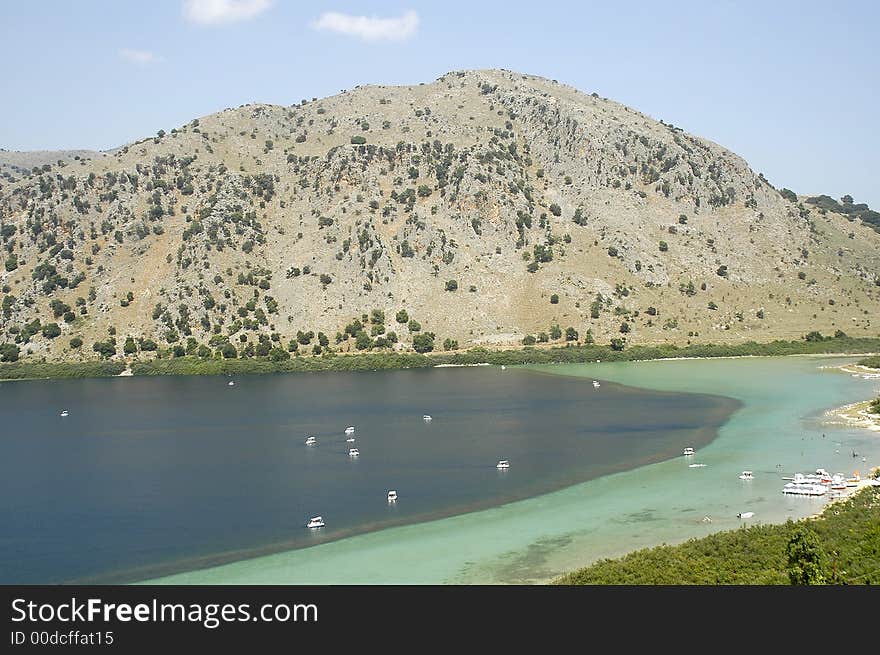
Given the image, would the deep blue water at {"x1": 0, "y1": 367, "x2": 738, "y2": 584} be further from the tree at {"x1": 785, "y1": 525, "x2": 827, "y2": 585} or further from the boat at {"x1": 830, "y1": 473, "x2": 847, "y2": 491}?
the tree at {"x1": 785, "y1": 525, "x2": 827, "y2": 585}

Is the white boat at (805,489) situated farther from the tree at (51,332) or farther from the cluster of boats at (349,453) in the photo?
the tree at (51,332)

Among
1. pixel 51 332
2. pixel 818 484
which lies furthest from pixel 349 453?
pixel 51 332

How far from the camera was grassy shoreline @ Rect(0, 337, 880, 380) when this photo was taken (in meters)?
151

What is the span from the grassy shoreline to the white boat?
301 ft

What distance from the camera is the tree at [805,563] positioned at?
35606mm

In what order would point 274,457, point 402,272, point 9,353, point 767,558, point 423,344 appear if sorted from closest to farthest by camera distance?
1. point 767,558
2. point 274,457
3. point 9,353
4. point 423,344
5. point 402,272

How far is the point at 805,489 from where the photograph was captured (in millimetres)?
59250

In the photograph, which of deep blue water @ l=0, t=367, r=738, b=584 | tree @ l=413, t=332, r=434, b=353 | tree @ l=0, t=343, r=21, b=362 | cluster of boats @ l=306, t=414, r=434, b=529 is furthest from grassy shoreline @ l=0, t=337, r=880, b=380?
cluster of boats @ l=306, t=414, r=434, b=529

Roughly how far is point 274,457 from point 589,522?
34316 millimetres

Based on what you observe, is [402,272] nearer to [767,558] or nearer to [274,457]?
[274,457]

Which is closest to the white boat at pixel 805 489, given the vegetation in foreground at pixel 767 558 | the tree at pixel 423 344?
the vegetation in foreground at pixel 767 558

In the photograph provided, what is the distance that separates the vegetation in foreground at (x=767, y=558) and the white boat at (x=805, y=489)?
7941 millimetres

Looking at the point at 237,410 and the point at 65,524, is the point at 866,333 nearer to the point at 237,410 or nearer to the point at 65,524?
the point at 237,410

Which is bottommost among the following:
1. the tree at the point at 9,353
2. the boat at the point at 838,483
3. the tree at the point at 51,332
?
the boat at the point at 838,483
